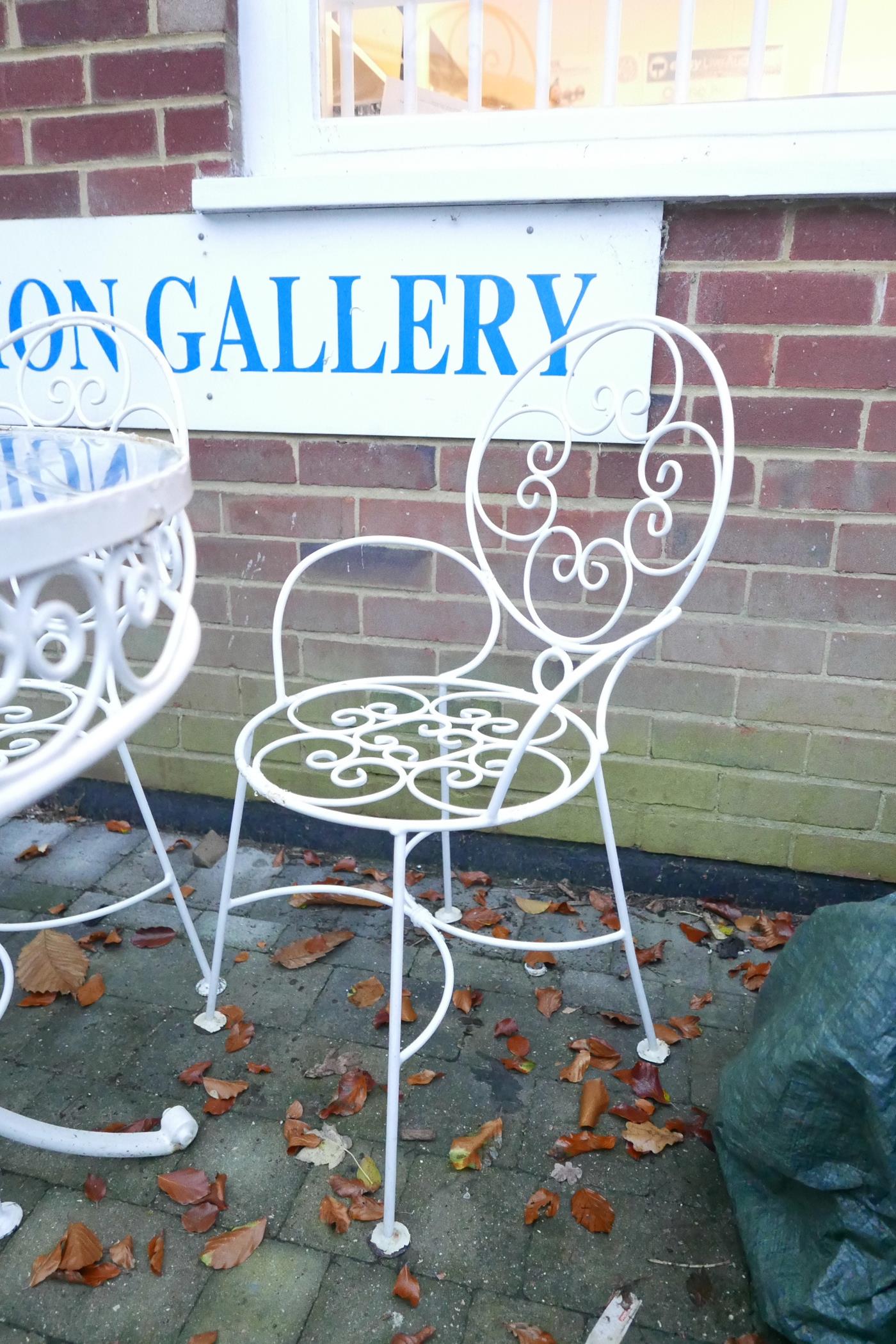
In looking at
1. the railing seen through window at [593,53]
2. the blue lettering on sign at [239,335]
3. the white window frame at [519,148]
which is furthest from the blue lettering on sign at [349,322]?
the railing seen through window at [593,53]

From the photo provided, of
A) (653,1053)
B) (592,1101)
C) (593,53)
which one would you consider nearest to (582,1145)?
(592,1101)

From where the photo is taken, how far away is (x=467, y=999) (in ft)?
5.99

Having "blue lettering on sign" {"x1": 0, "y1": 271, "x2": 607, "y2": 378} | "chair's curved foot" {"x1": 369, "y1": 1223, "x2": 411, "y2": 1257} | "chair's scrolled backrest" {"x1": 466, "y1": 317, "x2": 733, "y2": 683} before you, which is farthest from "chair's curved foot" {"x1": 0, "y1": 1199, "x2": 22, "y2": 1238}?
"blue lettering on sign" {"x1": 0, "y1": 271, "x2": 607, "y2": 378}

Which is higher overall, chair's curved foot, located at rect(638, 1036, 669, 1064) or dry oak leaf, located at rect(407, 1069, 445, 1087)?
chair's curved foot, located at rect(638, 1036, 669, 1064)

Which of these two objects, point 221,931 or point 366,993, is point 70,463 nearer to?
point 221,931

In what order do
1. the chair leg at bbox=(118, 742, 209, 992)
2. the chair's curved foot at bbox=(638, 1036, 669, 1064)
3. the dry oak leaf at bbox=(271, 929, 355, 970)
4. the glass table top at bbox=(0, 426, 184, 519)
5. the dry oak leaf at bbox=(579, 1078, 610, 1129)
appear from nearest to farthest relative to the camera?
1. the glass table top at bbox=(0, 426, 184, 519)
2. the dry oak leaf at bbox=(579, 1078, 610, 1129)
3. the chair's curved foot at bbox=(638, 1036, 669, 1064)
4. the chair leg at bbox=(118, 742, 209, 992)
5. the dry oak leaf at bbox=(271, 929, 355, 970)

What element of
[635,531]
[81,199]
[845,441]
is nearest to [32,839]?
[81,199]

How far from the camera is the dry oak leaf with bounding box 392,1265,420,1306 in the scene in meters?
1.26

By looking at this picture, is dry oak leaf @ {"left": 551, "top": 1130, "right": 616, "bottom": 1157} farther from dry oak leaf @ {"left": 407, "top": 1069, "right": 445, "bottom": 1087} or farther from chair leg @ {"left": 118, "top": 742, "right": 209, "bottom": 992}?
chair leg @ {"left": 118, "top": 742, "right": 209, "bottom": 992}

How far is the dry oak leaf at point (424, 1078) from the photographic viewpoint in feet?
5.37

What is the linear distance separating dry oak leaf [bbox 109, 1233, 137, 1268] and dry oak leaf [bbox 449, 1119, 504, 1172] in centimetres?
48

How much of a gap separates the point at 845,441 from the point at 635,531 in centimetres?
44

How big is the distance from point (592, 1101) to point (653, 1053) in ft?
0.55

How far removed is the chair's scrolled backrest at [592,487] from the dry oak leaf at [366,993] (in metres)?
0.76
